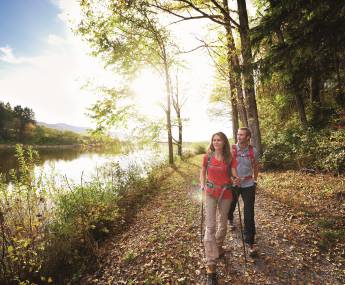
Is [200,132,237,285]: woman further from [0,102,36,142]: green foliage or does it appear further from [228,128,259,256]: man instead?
[0,102,36,142]: green foliage

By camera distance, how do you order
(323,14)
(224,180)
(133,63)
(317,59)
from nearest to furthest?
1. (224,180)
2. (323,14)
3. (317,59)
4. (133,63)

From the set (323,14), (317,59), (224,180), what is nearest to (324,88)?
(317,59)

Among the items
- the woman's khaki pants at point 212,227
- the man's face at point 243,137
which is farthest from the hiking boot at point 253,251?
the man's face at point 243,137

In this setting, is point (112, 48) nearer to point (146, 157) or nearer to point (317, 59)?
point (146, 157)

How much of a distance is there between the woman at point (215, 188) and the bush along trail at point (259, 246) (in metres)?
0.51

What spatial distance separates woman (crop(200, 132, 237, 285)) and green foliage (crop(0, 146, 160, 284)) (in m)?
2.83

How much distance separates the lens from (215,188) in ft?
13.5

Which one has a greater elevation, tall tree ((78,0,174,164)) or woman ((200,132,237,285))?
tall tree ((78,0,174,164))

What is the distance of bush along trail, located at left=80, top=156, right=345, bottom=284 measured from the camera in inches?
169

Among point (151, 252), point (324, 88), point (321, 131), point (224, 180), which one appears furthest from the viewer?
point (324, 88)

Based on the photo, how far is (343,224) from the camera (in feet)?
17.9

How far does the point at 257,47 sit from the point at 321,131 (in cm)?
647

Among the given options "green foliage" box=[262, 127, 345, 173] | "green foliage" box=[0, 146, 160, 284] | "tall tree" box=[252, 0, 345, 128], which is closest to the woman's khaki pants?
"green foliage" box=[0, 146, 160, 284]

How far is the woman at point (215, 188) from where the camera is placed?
161 inches
